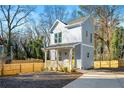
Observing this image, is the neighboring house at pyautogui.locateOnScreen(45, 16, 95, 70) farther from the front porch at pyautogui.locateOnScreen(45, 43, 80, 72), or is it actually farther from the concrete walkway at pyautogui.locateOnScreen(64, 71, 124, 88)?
the concrete walkway at pyautogui.locateOnScreen(64, 71, 124, 88)

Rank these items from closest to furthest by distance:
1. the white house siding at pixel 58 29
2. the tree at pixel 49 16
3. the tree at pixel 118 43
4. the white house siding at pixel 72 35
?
the white house siding at pixel 72 35, the tree at pixel 49 16, the white house siding at pixel 58 29, the tree at pixel 118 43

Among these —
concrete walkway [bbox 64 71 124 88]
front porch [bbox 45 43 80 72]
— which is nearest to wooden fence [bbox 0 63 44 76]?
front porch [bbox 45 43 80 72]

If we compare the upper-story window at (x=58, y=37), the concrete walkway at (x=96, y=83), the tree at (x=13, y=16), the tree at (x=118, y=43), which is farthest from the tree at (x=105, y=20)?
the concrete walkway at (x=96, y=83)

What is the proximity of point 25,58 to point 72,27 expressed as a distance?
15.5 feet

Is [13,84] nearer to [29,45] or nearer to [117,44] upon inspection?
[29,45]

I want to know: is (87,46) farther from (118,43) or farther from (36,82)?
(36,82)

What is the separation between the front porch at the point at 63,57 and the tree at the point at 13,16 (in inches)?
148

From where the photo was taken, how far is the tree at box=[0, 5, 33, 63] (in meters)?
25.5

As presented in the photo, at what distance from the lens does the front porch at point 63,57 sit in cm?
2198

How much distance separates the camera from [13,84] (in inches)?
565

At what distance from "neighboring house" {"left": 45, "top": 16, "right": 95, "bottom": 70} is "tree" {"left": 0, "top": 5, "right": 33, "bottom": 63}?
2.66 m

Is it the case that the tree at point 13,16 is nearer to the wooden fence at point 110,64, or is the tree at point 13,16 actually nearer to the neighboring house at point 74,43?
the neighboring house at point 74,43

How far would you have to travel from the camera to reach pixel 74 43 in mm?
22984
